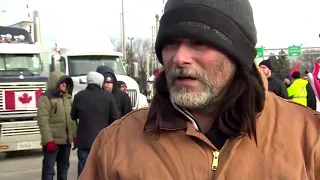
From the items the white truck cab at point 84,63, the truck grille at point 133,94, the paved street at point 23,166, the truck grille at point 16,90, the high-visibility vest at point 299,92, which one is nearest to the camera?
the high-visibility vest at point 299,92

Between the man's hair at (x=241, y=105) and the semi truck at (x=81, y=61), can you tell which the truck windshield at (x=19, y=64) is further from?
the man's hair at (x=241, y=105)

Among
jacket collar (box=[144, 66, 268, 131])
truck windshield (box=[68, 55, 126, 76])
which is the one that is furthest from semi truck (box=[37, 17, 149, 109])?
jacket collar (box=[144, 66, 268, 131])

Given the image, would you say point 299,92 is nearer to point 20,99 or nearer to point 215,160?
point 20,99

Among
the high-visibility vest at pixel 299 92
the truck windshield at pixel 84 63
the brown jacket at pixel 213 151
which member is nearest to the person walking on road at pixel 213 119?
the brown jacket at pixel 213 151

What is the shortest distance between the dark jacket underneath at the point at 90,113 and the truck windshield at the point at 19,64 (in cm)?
541

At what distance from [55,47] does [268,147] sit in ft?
42.5

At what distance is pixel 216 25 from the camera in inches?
66.6

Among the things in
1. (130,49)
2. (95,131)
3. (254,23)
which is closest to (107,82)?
(95,131)

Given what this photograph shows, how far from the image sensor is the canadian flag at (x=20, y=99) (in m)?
10.7

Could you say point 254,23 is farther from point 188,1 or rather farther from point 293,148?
point 293,148

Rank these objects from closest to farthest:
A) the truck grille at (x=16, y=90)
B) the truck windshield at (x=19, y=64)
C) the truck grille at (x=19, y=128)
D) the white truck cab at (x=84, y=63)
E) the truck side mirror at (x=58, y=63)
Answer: the truck grille at (x=19, y=128) < the truck grille at (x=16, y=90) < the truck windshield at (x=19, y=64) < the truck side mirror at (x=58, y=63) < the white truck cab at (x=84, y=63)

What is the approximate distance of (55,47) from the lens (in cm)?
1398

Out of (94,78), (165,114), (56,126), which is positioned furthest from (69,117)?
(165,114)

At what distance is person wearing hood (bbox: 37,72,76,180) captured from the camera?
685 centimetres
